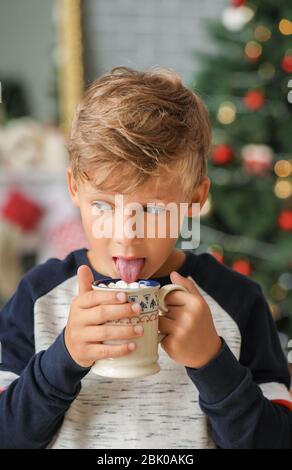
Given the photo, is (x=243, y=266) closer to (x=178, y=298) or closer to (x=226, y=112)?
(x=226, y=112)

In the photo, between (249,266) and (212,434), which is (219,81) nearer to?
(249,266)

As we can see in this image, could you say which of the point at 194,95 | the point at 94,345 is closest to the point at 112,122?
the point at 194,95

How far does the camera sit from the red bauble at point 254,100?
3.15m

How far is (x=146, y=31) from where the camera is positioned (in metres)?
4.66

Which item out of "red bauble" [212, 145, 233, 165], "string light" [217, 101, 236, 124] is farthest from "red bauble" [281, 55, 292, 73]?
"red bauble" [212, 145, 233, 165]

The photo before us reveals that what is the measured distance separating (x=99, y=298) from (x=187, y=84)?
880mm

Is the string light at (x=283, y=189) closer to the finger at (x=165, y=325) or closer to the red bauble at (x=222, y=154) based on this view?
the red bauble at (x=222, y=154)

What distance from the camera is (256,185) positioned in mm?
3234

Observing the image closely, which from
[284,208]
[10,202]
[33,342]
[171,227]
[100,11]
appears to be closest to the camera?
[171,227]

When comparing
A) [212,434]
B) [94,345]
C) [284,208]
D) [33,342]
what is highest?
[94,345]

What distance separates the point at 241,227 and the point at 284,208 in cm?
23

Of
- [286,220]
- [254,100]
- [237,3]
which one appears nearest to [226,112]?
[254,100]

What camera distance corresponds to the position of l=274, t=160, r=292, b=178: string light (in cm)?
318

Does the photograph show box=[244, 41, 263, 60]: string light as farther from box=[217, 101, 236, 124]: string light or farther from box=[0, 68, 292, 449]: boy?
box=[0, 68, 292, 449]: boy
